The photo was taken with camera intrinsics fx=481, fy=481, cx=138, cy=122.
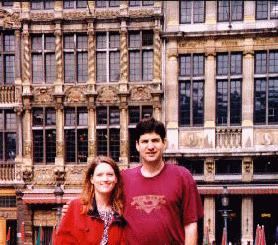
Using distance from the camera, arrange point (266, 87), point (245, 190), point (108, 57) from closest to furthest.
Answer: point (245, 190)
point (266, 87)
point (108, 57)

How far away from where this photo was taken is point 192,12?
19.2 metres

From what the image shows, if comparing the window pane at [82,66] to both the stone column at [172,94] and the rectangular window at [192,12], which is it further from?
the rectangular window at [192,12]

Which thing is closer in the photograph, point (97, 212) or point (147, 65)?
point (97, 212)

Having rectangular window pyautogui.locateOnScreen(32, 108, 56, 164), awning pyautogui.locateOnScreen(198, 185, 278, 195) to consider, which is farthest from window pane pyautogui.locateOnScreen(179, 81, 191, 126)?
rectangular window pyautogui.locateOnScreen(32, 108, 56, 164)

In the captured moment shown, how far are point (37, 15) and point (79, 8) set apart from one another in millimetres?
1745

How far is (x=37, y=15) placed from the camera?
19.7 metres

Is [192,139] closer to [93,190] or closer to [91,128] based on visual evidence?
[91,128]

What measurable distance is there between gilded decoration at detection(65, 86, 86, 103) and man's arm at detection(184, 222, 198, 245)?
16124 mm

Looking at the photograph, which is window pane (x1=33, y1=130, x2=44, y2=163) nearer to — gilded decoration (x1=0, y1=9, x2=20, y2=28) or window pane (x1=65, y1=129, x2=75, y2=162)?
window pane (x1=65, y1=129, x2=75, y2=162)

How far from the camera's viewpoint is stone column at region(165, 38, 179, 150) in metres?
19.2

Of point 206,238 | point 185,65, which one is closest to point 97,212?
Result: point 206,238

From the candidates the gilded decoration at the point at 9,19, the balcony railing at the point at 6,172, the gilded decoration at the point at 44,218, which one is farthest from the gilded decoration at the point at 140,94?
the gilded decoration at the point at 44,218

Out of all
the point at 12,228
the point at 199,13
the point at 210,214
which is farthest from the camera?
the point at 12,228

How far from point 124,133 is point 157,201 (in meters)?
15.6
